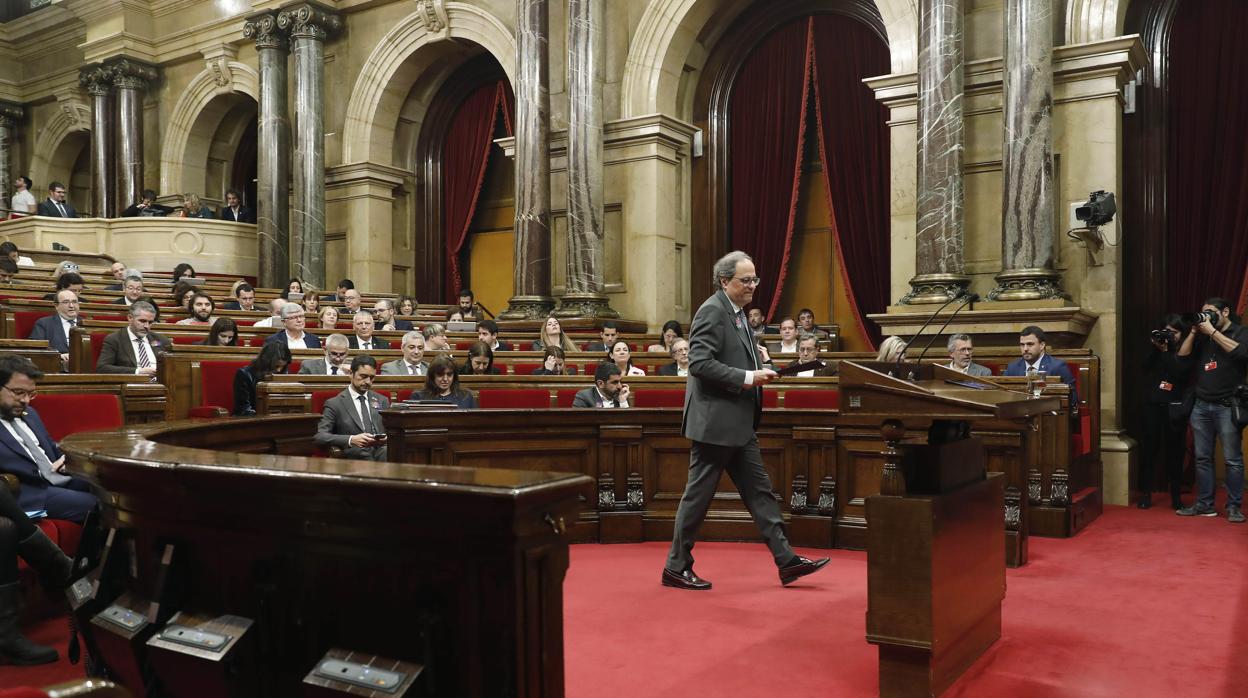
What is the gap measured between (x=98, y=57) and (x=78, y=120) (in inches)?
93.8

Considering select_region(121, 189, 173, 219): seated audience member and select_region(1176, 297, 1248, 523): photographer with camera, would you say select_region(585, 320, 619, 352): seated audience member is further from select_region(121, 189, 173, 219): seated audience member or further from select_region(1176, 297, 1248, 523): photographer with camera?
select_region(121, 189, 173, 219): seated audience member

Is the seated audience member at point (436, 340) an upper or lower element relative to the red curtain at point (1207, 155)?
lower

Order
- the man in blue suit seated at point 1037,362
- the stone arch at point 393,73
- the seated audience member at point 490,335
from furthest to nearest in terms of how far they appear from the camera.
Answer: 1. the stone arch at point 393,73
2. the seated audience member at point 490,335
3. the man in blue suit seated at point 1037,362

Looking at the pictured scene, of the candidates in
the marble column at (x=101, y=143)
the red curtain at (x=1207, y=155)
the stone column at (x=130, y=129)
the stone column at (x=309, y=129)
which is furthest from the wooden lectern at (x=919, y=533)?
the marble column at (x=101, y=143)

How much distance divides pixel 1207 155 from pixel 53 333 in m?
9.38

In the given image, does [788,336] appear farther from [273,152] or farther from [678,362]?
[273,152]

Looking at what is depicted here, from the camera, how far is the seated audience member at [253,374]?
5.67 m

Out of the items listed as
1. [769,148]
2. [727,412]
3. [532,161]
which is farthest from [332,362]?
[769,148]

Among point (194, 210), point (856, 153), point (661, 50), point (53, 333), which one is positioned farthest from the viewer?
point (194, 210)

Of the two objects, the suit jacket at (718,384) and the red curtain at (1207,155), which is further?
the red curtain at (1207,155)

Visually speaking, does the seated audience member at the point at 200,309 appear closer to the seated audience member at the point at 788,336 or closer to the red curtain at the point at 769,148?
the seated audience member at the point at 788,336

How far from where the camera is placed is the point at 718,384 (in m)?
4.09

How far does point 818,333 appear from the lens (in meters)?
10.2

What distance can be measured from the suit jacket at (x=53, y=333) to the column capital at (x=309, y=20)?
759cm
